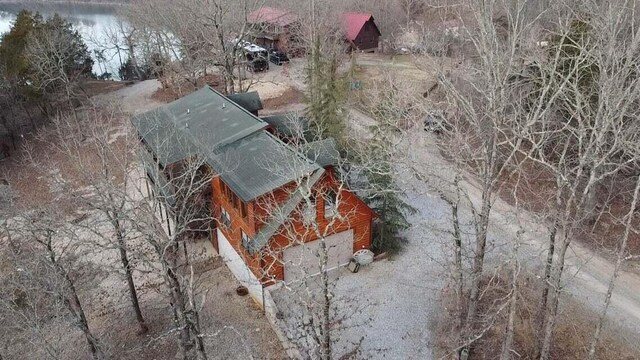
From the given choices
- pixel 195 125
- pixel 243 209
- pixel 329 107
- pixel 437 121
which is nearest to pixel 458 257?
pixel 437 121

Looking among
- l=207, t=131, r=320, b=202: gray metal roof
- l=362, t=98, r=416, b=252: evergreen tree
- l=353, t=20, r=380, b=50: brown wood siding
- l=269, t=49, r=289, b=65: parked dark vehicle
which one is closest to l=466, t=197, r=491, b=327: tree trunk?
l=362, t=98, r=416, b=252: evergreen tree

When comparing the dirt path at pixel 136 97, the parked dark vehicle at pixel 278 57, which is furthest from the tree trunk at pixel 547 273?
the parked dark vehicle at pixel 278 57

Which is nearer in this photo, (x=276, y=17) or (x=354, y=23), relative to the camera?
(x=276, y=17)

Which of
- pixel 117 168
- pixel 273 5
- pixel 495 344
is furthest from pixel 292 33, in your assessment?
pixel 495 344

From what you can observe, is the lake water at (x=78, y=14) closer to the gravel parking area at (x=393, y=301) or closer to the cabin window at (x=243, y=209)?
the cabin window at (x=243, y=209)

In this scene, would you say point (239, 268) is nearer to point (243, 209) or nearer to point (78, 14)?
point (243, 209)

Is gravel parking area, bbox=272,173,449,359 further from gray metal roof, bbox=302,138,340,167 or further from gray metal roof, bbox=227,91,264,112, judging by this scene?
gray metal roof, bbox=227,91,264,112
